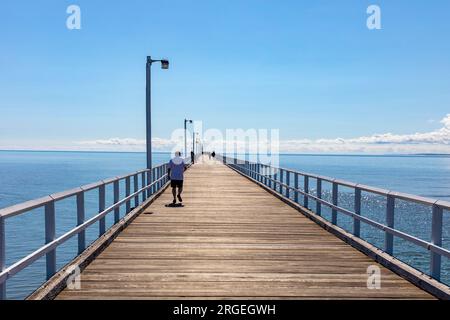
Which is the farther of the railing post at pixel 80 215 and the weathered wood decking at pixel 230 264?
the railing post at pixel 80 215

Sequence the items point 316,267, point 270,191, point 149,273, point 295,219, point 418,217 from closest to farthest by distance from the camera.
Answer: point 149,273 < point 316,267 < point 295,219 < point 270,191 < point 418,217

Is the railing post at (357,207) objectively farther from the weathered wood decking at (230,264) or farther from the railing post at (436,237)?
the railing post at (436,237)

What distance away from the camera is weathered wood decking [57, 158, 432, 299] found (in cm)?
639

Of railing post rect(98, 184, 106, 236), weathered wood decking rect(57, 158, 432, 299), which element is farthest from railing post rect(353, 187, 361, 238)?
railing post rect(98, 184, 106, 236)

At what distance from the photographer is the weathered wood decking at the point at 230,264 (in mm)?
6391

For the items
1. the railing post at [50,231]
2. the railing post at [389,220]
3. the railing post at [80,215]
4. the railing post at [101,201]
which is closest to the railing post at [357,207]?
the railing post at [389,220]

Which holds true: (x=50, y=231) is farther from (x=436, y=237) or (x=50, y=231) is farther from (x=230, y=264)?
(x=436, y=237)

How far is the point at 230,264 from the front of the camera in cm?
802

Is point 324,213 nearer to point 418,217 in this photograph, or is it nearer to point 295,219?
point 418,217

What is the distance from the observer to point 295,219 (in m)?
13.6

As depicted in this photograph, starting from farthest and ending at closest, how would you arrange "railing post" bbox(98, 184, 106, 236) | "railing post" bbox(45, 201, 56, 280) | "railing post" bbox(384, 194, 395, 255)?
"railing post" bbox(98, 184, 106, 236)
"railing post" bbox(384, 194, 395, 255)
"railing post" bbox(45, 201, 56, 280)

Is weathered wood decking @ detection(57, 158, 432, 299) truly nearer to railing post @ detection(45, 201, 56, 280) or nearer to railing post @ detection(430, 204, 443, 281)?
railing post @ detection(430, 204, 443, 281)
